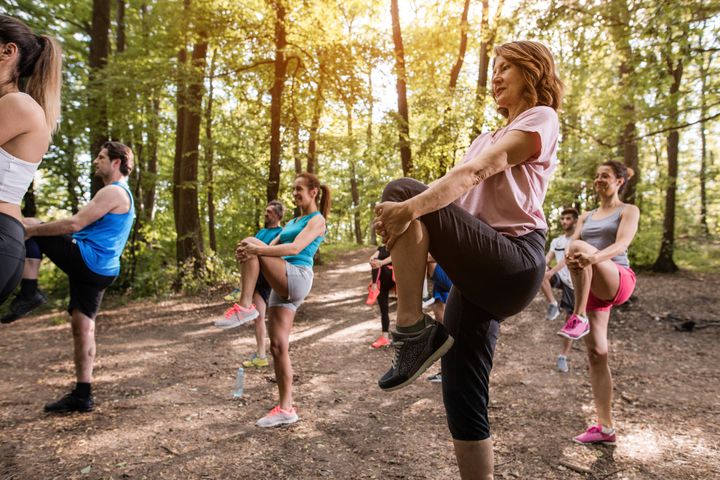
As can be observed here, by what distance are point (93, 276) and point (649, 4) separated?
848 centimetres

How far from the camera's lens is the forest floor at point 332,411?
308 cm

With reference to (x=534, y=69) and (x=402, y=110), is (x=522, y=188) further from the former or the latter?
(x=402, y=110)

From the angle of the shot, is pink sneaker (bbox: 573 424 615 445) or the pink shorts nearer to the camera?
the pink shorts

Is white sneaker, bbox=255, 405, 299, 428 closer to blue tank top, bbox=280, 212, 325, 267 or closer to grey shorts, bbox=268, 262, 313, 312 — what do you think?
grey shorts, bbox=268, 262, 313, 312

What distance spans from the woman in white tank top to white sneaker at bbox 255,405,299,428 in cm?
230

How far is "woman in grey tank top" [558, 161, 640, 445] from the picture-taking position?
9.96 ft

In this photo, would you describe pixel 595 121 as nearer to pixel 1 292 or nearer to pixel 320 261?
pixel 320 261

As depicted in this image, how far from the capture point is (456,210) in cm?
166

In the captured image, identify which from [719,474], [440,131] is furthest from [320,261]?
[719,474]

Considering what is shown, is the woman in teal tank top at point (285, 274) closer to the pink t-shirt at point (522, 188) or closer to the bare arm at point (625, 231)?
the pink t-shirt at point (522, 188)

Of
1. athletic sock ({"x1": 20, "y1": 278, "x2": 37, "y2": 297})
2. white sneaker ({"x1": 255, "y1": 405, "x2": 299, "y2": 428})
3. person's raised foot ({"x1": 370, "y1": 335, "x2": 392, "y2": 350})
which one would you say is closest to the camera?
athletic sock ({"x1": 20, "y1": 278, "x2": 37, "y2": 297})

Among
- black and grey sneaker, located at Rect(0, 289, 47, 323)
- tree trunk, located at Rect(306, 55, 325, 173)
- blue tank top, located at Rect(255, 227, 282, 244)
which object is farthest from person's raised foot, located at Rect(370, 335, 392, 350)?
tree trunk, located at Rect(306, 55, 325, 173)

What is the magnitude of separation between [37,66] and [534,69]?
2.59m

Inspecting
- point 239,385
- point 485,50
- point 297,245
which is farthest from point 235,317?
point 485,50
